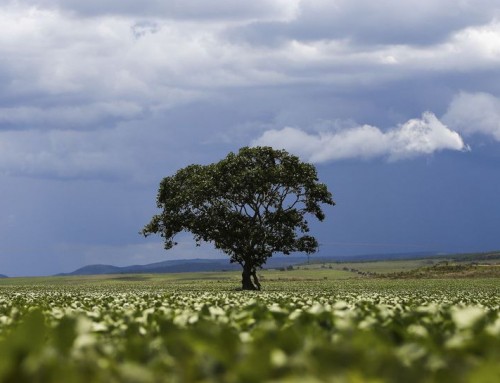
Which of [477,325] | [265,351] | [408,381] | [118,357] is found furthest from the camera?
[477,325]

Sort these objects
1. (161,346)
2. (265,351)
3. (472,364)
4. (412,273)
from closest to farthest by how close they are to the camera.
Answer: (265,351) < (472,364) < (161,346) < (412,273)

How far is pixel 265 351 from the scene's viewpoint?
5.12m

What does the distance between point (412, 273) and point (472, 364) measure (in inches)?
4796

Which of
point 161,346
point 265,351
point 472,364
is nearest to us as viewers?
point 265,351

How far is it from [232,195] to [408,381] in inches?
2895

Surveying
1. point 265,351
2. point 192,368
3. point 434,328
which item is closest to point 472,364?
point 265,351

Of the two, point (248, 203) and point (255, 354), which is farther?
point (248, 203)

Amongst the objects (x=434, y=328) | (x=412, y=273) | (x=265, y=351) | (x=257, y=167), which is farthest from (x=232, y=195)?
(x=265, y=351)

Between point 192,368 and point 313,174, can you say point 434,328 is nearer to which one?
point 192,368

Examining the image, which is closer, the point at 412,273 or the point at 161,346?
the point at 161,346

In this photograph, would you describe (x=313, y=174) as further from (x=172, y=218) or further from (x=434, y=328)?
(x=434, y=328)

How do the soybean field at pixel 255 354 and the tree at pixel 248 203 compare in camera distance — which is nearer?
the soybean field at pixel 255 354

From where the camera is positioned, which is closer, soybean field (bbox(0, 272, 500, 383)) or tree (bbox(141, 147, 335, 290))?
soybean field (bbox(0, 272, 500, 383))

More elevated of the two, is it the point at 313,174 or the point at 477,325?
the point at 313,174
